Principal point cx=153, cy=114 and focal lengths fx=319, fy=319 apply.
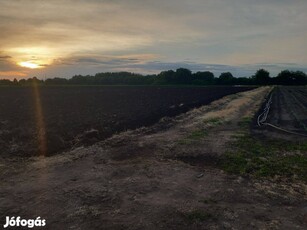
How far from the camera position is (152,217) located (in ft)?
28.7

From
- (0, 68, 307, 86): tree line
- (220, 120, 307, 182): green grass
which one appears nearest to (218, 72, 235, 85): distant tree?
(0, 68, 307, 86): tree line

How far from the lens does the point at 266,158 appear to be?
47.7 feet

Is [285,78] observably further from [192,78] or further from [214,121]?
[214,121]

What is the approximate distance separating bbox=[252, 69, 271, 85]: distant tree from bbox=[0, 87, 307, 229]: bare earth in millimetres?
151247

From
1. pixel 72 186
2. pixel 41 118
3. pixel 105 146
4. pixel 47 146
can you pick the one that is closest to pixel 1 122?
pixel 41 118

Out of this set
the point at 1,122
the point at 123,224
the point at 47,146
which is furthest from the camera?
the point at 1,122

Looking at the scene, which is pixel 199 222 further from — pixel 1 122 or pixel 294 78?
pixel 294 78

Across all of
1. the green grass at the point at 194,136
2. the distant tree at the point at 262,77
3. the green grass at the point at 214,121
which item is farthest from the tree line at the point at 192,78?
the green grass at the point at 194,136

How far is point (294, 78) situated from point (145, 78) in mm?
74115

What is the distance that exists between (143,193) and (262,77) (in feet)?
534

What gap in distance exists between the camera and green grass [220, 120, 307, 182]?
41.3ft

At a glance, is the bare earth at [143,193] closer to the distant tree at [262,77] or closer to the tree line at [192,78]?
the tree line at [192,78]

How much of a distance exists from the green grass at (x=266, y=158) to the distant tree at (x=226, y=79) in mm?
137901

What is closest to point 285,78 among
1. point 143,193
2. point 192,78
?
point 192,78
